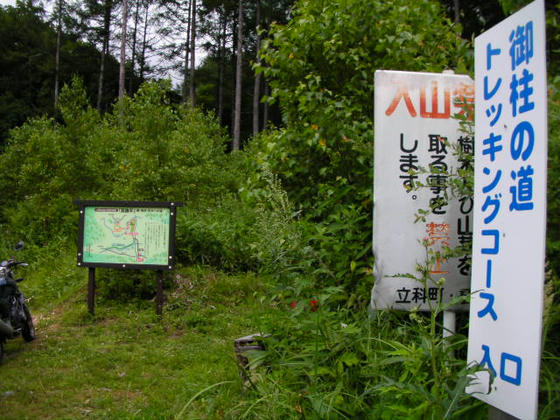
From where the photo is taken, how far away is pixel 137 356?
17.5 ft

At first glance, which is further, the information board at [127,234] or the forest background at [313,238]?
the information board at [127,234]

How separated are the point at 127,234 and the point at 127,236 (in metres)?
0.03

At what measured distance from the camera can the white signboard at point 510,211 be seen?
69.5 inches

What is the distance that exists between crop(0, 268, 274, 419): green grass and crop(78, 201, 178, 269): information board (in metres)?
0.68

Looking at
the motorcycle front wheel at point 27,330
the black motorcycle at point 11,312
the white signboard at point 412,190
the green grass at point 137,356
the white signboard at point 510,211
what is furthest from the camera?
the motorcycle front wheel at point 27,330

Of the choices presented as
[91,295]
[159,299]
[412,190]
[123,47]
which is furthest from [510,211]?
[123,47]

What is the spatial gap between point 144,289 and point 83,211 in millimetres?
1435

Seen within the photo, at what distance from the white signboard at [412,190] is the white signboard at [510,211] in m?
1.01

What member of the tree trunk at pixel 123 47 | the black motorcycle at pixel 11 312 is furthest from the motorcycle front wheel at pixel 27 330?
the tree trunk at pixel 123 47

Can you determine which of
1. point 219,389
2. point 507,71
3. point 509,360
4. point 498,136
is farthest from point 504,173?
point 219,389

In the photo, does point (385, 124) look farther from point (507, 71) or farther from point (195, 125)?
point (195, 125)

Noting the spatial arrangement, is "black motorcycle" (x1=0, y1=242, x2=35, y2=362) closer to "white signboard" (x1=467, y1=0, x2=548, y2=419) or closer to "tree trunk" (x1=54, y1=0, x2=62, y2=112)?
"white signboard" (x1=467, y1=0, x2=548, y2=419)

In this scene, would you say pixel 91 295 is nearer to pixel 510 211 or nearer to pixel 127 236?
pixel 127 236

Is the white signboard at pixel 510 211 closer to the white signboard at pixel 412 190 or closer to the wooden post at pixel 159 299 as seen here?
the white signboard at pixel 412 190
